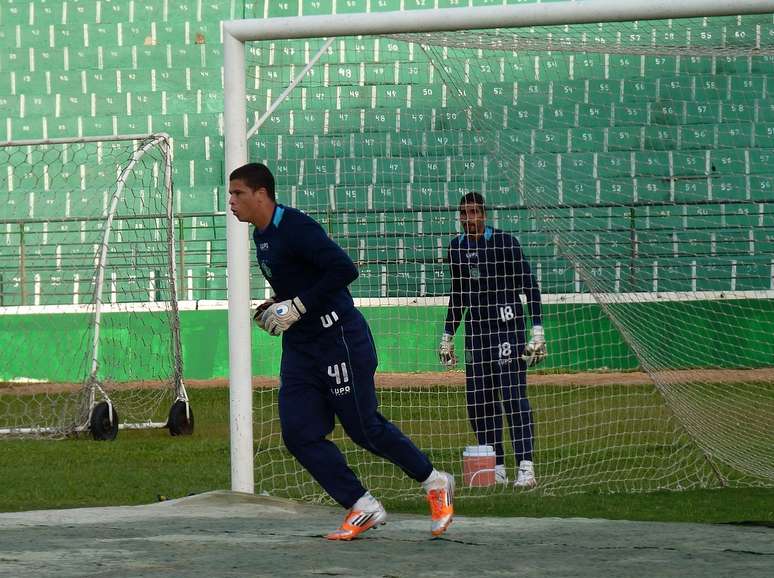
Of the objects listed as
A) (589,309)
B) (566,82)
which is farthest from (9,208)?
(589,309)

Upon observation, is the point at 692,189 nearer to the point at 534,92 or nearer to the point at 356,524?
the point at 534,92

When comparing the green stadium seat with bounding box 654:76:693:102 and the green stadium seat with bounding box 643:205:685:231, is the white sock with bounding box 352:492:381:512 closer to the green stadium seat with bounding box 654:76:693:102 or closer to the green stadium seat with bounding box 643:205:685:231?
the green stadium seat with bounding box 643:205:685:231

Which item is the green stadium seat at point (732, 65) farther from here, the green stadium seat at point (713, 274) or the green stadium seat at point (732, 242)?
the green stadium seat at point (713, 274)

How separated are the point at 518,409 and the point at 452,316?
0.72 m

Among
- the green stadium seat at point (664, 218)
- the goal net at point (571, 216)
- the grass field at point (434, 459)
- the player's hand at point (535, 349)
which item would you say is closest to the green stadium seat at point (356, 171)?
the goal net at point (571, 216)

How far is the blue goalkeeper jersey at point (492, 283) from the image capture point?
8094 mm

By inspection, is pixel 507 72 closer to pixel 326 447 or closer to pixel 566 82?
pixel 566 82

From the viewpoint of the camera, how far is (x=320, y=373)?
5520mm

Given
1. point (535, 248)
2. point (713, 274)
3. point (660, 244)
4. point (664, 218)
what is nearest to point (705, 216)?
point (664, 218)

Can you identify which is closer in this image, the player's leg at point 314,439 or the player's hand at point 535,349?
the player's leg at point 314,439

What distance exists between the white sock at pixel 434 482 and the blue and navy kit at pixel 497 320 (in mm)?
2431

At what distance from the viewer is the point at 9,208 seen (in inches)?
765

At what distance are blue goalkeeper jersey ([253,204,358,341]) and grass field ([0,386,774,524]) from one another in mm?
1890

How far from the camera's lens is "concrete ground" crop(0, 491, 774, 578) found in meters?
4.59
